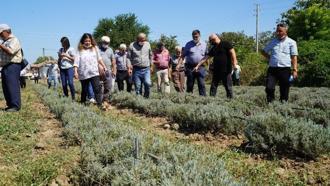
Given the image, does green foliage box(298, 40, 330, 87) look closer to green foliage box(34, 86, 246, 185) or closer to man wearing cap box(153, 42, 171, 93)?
man wearing cap box(153, 42, 171, 93)

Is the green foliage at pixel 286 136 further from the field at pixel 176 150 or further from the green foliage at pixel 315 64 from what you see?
the green foliage at pixel 315 64

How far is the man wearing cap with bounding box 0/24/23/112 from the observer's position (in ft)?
27.0

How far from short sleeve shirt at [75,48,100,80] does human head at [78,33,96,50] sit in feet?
0.28

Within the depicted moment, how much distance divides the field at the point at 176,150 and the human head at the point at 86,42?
6.75ft

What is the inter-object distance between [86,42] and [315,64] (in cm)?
1847

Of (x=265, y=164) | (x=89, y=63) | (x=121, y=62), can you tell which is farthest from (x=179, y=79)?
(x=265, y=164)

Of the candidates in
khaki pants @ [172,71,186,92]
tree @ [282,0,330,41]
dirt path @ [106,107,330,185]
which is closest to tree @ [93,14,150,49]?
tree @ [282,0,330,41]

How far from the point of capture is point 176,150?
3.92m

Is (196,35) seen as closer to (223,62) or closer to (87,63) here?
(223,62)

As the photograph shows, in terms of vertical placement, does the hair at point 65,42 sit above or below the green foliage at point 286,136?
above

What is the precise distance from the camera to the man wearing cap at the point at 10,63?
824 centimetres

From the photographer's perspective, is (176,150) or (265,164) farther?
(265,164)

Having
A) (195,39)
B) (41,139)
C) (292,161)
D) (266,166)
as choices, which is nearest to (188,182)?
(266,166)

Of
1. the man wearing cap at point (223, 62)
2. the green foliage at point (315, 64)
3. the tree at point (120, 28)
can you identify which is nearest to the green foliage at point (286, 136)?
the man wearing cap at point (223, 62)
